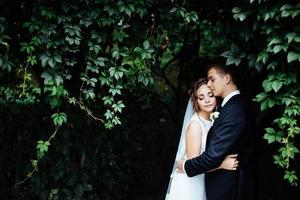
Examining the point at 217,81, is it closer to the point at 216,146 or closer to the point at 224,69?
the point at 224,69

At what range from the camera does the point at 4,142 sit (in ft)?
16.6

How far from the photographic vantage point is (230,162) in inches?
135

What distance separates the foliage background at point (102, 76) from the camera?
3.29 metres

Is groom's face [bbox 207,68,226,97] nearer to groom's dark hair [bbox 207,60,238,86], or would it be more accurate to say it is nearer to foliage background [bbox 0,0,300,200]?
groom's dark hair [bbox 207,60,238,86]

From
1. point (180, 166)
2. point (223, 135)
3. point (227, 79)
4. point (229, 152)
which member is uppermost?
point (227, 79)

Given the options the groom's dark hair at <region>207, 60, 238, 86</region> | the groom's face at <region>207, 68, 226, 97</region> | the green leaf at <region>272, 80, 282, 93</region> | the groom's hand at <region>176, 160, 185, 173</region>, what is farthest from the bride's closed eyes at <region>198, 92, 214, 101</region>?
the green leaf at <region>272, 80, 282, 93</region>

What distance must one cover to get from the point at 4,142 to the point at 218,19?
2.72 m

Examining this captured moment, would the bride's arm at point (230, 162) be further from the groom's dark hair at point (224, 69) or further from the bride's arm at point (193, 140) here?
the groom's dark hair at point (224, 69)

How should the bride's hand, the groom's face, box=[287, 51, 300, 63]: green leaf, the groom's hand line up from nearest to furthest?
box=[287, 51, 300, 63]: green leaf → the bride's hand → the groom's face → the groom's hand

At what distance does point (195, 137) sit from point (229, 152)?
14.2 inches

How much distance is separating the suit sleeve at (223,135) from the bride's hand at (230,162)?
71 mm

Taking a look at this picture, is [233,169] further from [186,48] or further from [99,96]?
[186,48]

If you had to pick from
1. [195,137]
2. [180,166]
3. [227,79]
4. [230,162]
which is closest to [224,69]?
[227,79]

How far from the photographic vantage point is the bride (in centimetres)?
372
